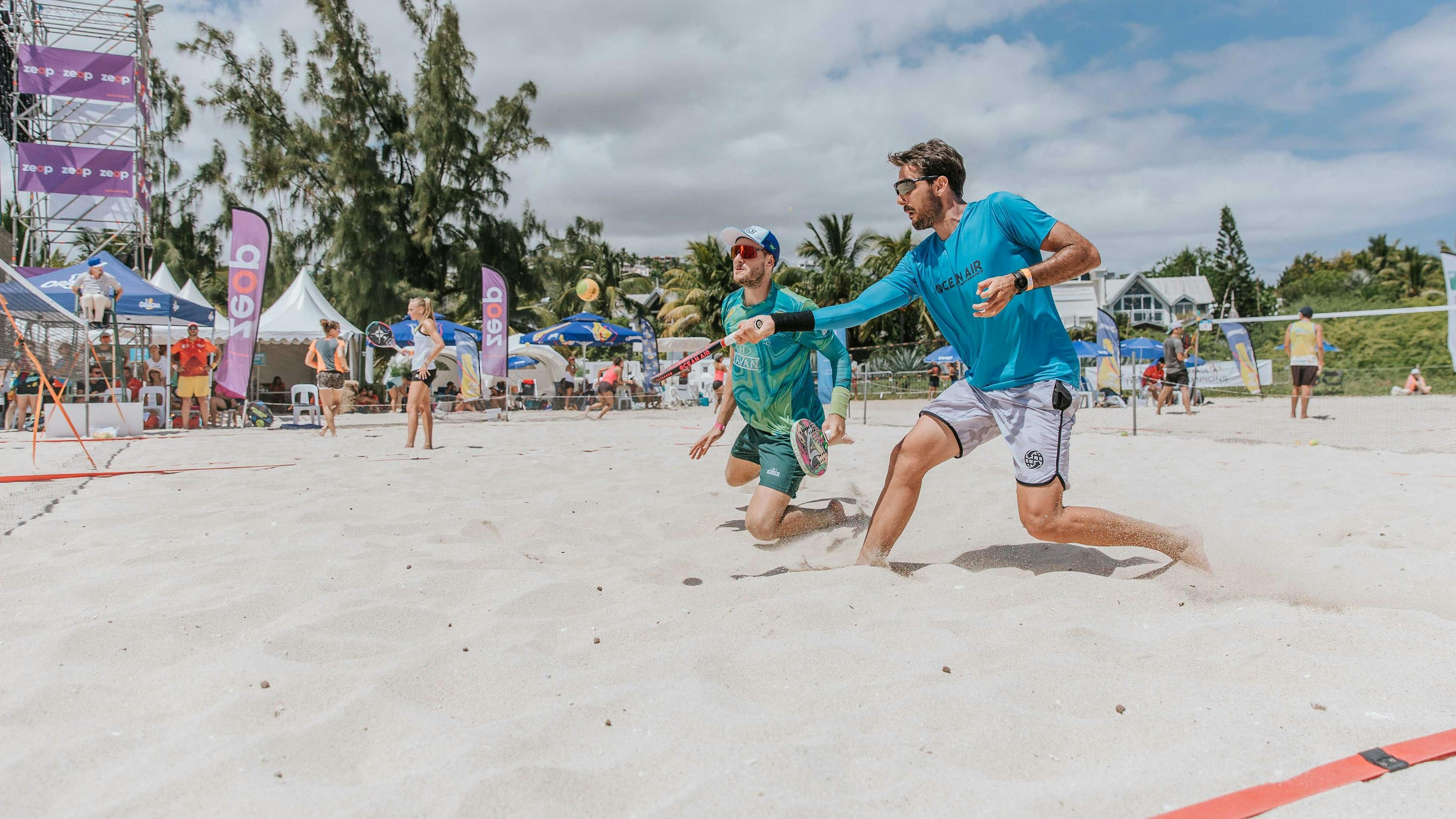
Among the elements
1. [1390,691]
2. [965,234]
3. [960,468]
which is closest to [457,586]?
[965,234]

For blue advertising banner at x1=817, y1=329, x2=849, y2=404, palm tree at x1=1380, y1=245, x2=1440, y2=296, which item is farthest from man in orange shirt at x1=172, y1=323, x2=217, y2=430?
palm tree at x1=1380, y1=245, x2=1440, y2=296

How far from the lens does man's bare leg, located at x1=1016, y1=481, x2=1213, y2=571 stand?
296cm

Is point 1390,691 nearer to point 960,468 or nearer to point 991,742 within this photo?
point 991,742

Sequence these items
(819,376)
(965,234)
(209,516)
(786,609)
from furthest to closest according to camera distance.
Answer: (819,376)
(209,516)
(965,234)
(786,609)

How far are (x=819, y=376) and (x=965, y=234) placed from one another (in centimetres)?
210

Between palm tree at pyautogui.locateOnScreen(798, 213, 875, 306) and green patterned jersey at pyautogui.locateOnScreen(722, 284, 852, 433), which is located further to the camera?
palm tree at pyautogui.locateOnScreen(798, 213, 875, 306)

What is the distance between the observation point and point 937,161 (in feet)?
10.6

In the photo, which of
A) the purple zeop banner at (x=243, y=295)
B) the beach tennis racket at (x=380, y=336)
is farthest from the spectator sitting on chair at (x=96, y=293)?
the beach tennis racket at (x=380, y=336)

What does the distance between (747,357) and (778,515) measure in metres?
0.83

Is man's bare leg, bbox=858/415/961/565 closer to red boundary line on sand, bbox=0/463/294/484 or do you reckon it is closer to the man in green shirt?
the man in green shirt

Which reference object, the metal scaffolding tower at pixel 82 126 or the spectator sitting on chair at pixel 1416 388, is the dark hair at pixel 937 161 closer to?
the spectator sitting on chair at pixel 1416 388

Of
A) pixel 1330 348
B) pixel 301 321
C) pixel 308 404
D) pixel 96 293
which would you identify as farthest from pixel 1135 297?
pixel 96 293

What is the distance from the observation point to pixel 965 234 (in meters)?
3.14

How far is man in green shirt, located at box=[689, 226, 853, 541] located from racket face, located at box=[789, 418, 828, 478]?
2.3 inches
